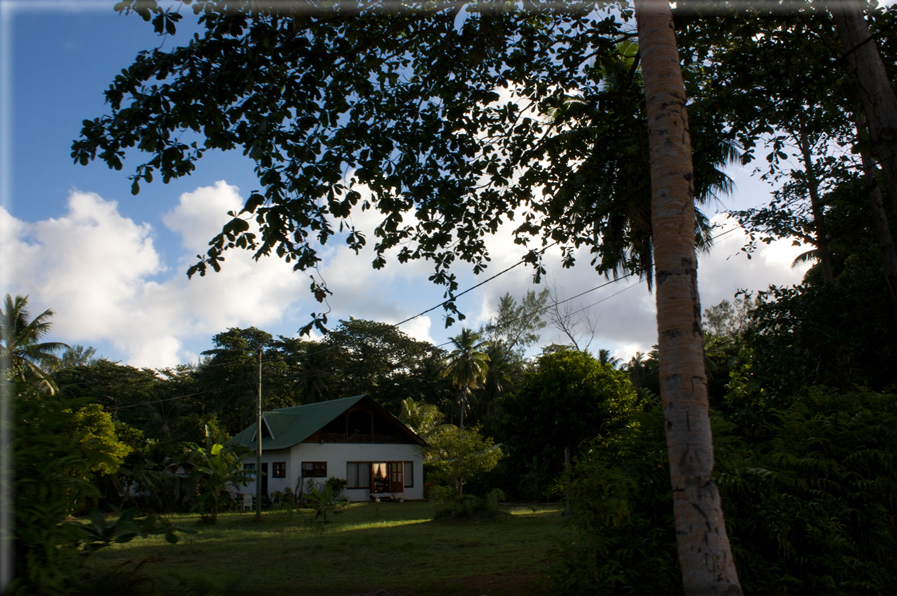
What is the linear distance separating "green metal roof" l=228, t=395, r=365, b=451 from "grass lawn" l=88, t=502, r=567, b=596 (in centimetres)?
966

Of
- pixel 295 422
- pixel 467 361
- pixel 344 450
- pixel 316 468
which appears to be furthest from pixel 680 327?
pixel 467 361

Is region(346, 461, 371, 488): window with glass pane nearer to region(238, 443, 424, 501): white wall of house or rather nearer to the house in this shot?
the house

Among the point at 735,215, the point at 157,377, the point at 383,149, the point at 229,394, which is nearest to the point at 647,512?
the point at 383,149

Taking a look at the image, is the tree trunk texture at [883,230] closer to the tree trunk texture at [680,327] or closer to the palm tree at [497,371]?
the tree trunk texture at [680,327]

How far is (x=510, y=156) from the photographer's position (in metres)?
8.42

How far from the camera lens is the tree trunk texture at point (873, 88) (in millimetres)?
7344

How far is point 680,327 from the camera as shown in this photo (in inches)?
159

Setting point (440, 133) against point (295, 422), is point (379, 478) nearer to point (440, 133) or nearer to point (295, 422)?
point (295, 422)

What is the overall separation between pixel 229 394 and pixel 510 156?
4097 centimetres

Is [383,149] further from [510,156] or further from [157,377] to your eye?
[157,377]

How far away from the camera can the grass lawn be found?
24.3 feet

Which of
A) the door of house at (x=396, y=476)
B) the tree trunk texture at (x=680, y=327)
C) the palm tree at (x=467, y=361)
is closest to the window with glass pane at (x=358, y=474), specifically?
the door of house at (x=396, y=476)

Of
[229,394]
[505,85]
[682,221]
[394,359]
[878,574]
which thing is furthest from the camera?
[394,359]

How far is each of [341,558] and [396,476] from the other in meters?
21.9
